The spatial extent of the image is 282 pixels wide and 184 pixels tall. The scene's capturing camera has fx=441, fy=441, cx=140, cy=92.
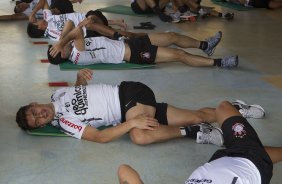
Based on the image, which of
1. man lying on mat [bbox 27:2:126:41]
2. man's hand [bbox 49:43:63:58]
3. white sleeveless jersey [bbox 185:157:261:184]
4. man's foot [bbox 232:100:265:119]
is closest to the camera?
white sleeveless jersey [bbox 185:157:261:184]

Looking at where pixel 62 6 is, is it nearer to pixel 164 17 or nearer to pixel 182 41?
pixel 164 17

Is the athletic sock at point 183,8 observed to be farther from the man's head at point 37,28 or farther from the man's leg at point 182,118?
the man's leg at point 182,118

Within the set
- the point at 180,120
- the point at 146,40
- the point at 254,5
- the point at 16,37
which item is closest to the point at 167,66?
the point at 146,40

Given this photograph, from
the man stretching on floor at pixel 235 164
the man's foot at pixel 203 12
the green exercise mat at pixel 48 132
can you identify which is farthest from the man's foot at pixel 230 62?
the man's foot at pixel 203 12

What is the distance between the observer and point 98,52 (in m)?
5.13

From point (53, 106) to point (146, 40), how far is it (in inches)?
81.3

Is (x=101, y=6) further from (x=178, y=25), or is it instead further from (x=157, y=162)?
(x=157, y=162)

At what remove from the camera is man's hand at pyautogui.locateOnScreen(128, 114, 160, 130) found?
3254mm

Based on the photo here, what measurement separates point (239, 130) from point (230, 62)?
8.78 feet

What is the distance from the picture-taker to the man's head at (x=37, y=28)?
20.0 feet

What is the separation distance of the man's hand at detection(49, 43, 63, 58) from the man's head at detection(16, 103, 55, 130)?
60.5 inches

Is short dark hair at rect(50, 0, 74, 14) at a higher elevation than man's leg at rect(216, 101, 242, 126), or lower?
lower

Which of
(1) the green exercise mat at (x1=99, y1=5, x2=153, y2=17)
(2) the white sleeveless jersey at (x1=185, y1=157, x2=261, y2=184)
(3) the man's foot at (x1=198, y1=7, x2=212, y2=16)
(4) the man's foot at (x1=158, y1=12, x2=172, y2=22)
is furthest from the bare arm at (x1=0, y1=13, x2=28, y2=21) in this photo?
(2) the white sleeveless jersey at (x1=185, y1=157, x2=261, y2=184)

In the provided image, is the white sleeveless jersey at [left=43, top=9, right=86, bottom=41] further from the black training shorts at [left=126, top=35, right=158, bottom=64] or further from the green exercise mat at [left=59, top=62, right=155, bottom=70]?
the black training shorts at [left=126, top=35, right=158, bottom=64]
